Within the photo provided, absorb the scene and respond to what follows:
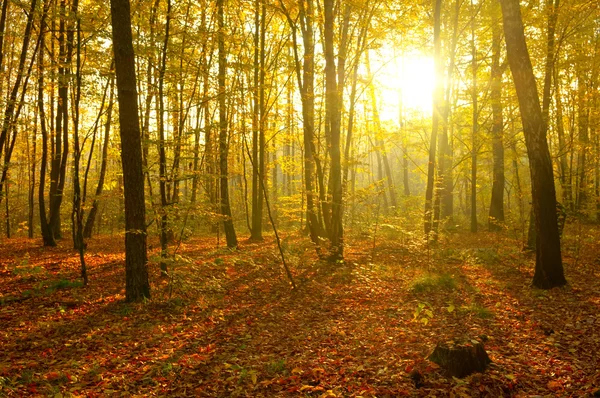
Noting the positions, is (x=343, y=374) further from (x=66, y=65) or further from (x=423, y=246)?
(x=66, y=65)

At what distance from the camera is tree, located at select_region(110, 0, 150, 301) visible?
686 cm

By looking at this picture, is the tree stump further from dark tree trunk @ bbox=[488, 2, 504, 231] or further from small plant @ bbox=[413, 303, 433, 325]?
dark tree trunk @ bbox=[488, 2, 504, 231]

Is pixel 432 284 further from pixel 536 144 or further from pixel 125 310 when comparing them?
pixel 125 310

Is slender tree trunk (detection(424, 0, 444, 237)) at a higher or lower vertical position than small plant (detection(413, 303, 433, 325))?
higher

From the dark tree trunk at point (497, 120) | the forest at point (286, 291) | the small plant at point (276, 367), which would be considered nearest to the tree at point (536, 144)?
the forest at point (286, 291)

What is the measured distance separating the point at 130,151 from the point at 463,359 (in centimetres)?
648

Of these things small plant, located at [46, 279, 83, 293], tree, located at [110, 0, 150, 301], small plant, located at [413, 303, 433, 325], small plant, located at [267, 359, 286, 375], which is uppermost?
tree, located at [110, 0, 150, 301]

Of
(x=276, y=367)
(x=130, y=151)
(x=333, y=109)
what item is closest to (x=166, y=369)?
(x=276, y=367)

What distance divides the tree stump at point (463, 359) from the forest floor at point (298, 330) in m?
0.12

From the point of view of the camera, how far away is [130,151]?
23.2 ft

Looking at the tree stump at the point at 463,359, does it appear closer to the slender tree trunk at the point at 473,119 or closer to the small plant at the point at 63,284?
the small plant at the point at 63,284

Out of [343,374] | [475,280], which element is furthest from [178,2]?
[475,280]

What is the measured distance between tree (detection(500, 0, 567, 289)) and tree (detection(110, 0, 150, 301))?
746 centimetres

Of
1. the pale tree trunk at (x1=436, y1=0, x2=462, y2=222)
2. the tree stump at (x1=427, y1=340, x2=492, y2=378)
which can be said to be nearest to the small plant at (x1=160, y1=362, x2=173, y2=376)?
the tree stump at (x1=427, y1=340, x2=492, y2=378)
